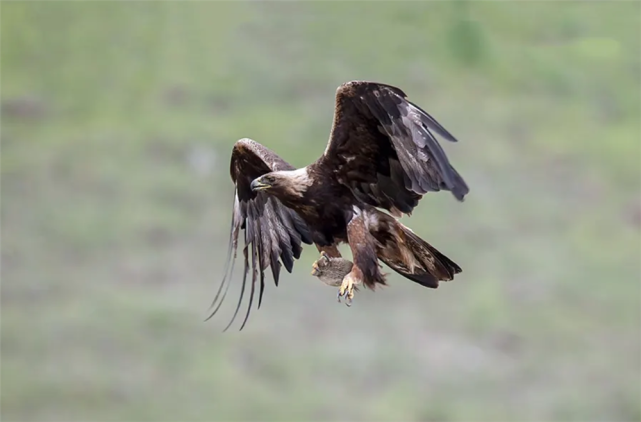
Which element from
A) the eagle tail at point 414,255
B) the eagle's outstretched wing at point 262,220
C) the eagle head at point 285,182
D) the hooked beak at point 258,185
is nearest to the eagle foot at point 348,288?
the eagle tail at point 414,255

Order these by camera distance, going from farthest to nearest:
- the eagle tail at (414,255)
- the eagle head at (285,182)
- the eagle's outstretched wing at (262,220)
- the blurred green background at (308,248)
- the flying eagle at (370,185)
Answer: the blurred green background at (308,248), the eagle's outstretched wing at (262,220), the eagle head at (285,182), the eagle tail at (414,255), the flying eagle at (370,185)

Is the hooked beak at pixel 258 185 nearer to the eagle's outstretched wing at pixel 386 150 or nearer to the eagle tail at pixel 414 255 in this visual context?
the eagle's outstretched wing at pixel 386 150

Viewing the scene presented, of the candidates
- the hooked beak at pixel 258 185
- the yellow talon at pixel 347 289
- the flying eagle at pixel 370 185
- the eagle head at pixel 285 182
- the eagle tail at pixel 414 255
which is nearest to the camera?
the flying eagle at pixel 370 185

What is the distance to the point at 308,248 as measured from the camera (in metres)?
29.7

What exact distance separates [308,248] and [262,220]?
17.4 meters

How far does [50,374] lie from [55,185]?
19.3 ft

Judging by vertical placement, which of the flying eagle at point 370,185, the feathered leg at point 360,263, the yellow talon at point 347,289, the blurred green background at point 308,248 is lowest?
the yellow talon at point 347,289

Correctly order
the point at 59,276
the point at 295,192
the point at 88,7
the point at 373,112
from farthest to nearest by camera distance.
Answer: the point at 88,7, the point at 59,276, the point at 295,192, the point at 373,112

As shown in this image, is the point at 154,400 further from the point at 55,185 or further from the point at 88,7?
the point at 88,7

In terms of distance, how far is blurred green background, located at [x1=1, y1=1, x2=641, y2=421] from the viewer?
27281 millimetres

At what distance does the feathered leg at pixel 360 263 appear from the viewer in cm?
1065

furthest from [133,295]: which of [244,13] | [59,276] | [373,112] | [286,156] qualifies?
[373,112]

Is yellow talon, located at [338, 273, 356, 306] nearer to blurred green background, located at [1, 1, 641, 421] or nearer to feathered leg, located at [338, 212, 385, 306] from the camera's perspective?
feathered leg, located at [338, 212, 385, 306]

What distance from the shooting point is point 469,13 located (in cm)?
3306
